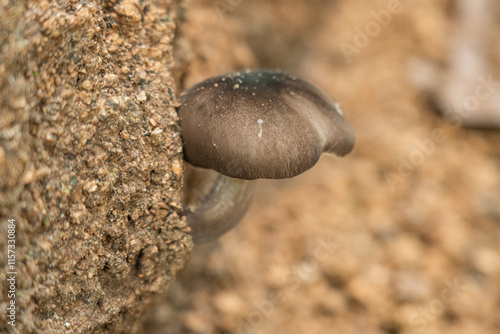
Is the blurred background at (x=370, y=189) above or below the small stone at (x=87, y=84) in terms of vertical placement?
below

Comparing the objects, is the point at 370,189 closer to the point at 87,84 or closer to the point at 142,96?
the point at 142,96

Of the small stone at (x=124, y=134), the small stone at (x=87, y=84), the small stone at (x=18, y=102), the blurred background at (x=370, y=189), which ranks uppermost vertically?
the small stone at (x=18, y=102)

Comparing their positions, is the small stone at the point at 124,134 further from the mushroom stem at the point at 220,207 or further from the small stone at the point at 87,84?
the mushroom stem at the point at 220,207

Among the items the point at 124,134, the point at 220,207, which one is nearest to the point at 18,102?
the point at 124,134

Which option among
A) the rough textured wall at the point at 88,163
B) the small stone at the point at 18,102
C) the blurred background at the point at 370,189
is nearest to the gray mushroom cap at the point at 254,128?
the rough textured wall at the point at 88,163

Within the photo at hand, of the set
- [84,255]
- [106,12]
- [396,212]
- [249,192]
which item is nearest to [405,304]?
[396,212]

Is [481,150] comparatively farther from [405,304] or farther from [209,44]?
[209,44]
